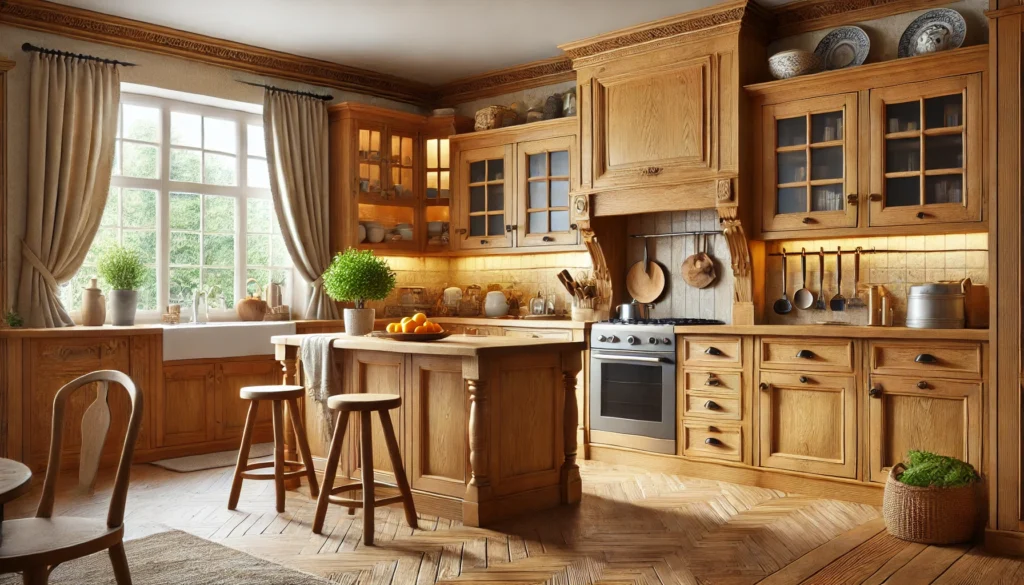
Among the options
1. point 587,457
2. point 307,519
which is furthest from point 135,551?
point 587,457

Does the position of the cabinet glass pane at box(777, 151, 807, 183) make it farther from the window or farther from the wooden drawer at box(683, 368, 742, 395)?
the window

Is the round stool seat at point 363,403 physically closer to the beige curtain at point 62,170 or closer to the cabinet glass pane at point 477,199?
the beige curtain at point 62,170

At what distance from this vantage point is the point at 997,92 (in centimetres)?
382

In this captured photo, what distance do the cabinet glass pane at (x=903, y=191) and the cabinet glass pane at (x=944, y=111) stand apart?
0.31 meters

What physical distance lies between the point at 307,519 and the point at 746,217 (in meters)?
3.10

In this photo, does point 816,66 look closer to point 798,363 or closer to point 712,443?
point 798,363

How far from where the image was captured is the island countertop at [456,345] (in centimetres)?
413

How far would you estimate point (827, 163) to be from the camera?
5172 mm

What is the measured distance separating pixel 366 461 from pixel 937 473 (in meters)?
2.58

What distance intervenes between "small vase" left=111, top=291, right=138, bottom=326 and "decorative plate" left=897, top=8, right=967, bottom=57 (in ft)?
16.3

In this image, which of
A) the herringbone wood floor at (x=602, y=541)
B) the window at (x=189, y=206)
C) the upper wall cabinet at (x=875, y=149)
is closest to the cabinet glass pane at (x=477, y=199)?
the window at (x=189, y=206)

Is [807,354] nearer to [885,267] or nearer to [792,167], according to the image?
[885,267]

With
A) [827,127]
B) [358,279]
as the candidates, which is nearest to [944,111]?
[827,127]

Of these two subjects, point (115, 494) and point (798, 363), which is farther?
point (798, 363)
